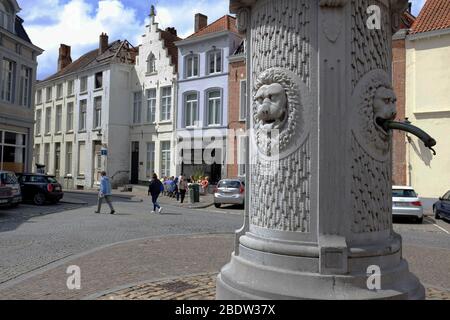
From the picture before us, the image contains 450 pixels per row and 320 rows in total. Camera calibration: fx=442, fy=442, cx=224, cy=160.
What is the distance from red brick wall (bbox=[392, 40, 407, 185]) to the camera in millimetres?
22547

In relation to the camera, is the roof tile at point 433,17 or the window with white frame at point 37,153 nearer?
the roof tile at point 433,17

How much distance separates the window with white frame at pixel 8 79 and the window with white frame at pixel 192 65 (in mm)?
11656

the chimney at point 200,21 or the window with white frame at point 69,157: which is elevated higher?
the chimney at point 200,21

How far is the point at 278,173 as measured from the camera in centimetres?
446

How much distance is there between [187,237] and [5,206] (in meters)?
9.81

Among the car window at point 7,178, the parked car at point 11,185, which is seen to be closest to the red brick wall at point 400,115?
the parked car at point 11,185

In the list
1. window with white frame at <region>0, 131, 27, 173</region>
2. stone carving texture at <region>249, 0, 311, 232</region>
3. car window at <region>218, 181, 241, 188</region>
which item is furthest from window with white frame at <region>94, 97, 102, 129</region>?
stone carving texture at <region>249, 0, 311, 232</region>

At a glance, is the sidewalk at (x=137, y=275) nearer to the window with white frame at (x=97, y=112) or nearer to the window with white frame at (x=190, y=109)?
the window with white frame at (x=190, y=109)

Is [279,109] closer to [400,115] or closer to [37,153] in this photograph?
[400,115]

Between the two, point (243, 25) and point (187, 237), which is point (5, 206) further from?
point (243, 25)

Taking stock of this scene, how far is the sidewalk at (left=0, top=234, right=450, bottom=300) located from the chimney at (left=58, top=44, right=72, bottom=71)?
4141 cm

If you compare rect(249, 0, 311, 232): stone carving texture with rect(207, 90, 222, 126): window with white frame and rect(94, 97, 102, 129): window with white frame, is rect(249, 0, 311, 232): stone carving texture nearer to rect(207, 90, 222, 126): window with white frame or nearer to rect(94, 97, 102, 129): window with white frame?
rect(207, 90, 222, 126): window with white frame

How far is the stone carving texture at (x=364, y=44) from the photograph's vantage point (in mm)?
4332
